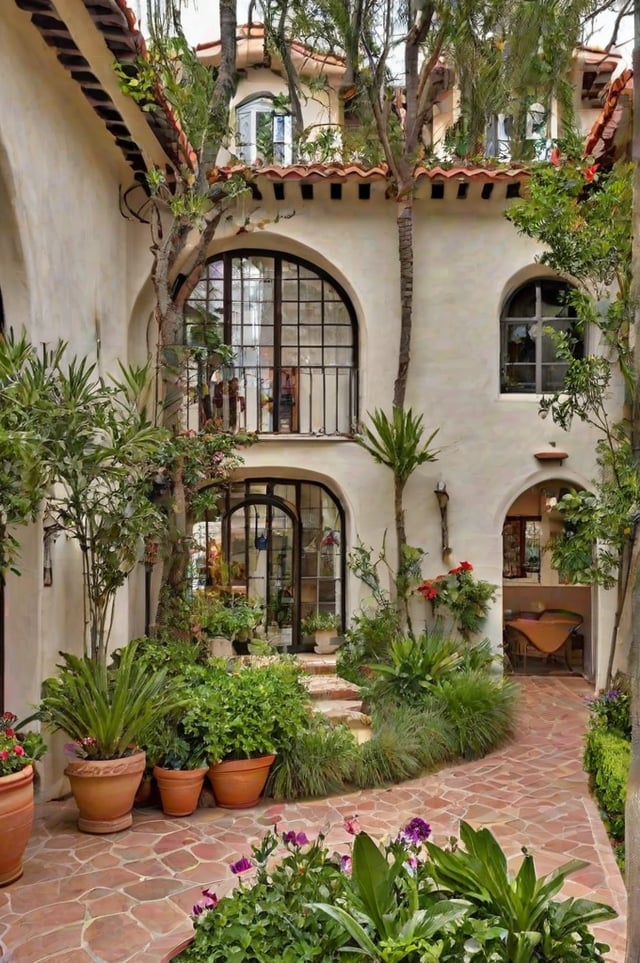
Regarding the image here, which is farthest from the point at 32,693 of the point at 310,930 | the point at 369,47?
the point at 369,47

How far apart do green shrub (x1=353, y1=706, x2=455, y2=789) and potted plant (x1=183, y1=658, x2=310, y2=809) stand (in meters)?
0.76

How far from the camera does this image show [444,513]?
32.2 feet

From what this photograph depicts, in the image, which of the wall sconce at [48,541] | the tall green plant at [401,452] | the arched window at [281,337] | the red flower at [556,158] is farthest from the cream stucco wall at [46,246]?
the red flower at [556,158]

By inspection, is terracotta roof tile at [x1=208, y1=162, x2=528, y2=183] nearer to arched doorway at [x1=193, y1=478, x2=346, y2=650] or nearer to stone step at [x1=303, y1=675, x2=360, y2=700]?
arched doorway at [x1=193, y1=478, x2=346, y2=650]

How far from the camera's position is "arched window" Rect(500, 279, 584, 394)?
410 inches

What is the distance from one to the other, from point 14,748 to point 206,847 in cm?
154

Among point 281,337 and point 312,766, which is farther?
point 281,337

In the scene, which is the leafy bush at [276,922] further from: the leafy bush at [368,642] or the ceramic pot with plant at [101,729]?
the leafy bush at [368,642]

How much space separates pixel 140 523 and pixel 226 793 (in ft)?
7.46

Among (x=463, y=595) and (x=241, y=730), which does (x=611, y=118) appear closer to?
(x=463, y=595)

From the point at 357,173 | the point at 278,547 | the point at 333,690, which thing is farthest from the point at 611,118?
the point at 333,690

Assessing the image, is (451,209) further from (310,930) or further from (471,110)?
(310,930)

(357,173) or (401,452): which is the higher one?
(357,173)

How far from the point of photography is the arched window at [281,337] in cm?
1043
